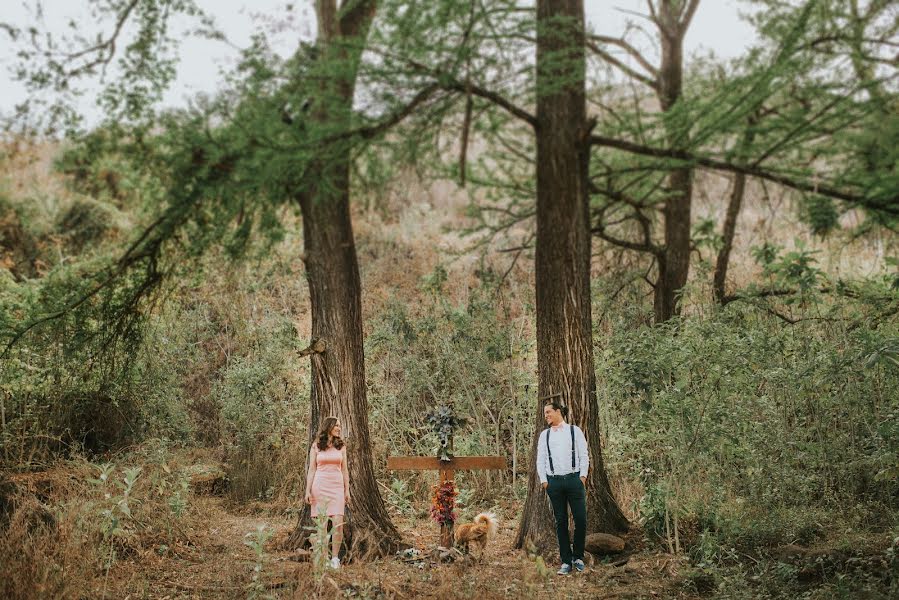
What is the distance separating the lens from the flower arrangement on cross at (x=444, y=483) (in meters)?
6.92

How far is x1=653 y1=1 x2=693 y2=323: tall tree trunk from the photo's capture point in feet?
32.4

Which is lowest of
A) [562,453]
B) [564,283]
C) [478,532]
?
[478,532]

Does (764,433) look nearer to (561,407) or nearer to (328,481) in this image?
(561,407)

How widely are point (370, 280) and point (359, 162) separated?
10343mm

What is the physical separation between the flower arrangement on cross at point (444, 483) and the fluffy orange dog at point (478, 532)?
17cm

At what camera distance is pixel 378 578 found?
18.4ft

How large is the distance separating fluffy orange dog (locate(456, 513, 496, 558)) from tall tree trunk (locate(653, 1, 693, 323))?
4.22 m

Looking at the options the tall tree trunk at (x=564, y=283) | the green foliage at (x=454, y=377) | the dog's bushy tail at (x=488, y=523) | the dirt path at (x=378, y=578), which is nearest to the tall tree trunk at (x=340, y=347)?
the dirt path at (x=378, y=578)

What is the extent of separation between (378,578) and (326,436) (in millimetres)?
1647

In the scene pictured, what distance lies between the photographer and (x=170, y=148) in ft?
16.5

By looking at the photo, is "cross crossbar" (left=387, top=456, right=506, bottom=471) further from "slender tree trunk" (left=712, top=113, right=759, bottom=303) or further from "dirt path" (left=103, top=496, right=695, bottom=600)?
"slender tree trunk" (left=712, top=113, right=759, bottom=303)

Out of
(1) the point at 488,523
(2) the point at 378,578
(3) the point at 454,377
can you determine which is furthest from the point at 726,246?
(2) the point at 378,578

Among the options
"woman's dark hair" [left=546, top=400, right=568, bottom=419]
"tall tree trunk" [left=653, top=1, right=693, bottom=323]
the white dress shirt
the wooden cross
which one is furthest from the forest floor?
"tall tree trunk" [left=653, top=1, right=693, bottom=323]

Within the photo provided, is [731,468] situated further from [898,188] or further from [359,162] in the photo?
[359,162]
